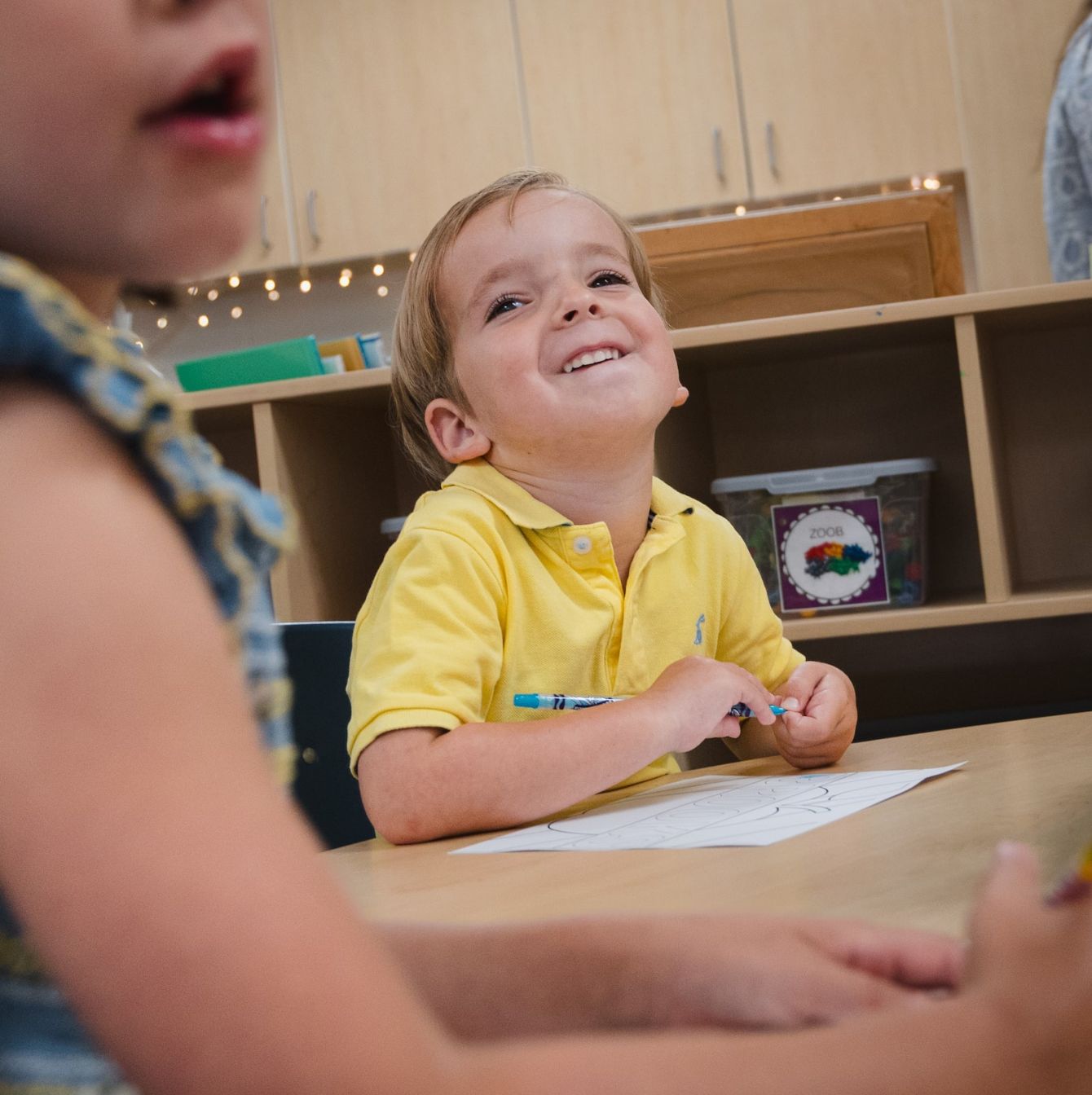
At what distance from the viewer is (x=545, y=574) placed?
1104 mm

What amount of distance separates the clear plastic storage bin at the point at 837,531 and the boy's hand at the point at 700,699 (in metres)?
0.64

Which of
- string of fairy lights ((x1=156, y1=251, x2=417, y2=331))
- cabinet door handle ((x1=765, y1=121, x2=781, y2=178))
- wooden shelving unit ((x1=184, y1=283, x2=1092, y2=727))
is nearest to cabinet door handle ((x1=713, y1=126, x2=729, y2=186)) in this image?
cabinet door handle ((x1=765, y1=121, x2=781, y2=178))

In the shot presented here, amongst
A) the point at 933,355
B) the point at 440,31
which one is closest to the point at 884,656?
the point at 933,355

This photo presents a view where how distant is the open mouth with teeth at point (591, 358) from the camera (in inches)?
45.5

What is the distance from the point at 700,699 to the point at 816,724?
0.34 ft

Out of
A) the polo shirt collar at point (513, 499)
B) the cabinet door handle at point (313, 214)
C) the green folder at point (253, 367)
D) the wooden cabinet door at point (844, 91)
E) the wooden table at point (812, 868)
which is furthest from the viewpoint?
the cabinet door handle at point (313, 214)

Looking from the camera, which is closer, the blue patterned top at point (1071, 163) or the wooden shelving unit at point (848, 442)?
the wooden shelving unit at point (848, 442)

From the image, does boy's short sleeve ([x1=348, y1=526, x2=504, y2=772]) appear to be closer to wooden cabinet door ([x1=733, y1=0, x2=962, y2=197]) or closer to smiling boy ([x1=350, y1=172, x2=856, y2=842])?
smiling boy ([x1=350, y1=172, x2=856, y2=842])

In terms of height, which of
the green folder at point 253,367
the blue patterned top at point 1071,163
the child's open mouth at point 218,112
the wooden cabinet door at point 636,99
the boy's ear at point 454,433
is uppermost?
the wooden cabinet door at point 636,99

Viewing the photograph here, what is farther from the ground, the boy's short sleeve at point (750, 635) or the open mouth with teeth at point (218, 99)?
the open mouth with teeth at point (218, 99)

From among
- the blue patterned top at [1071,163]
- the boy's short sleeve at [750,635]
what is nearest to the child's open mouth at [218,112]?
the boy's short sleeve at [750,635]

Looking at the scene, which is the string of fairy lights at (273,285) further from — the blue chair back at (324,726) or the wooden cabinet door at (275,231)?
the blue chair back at (324,726)

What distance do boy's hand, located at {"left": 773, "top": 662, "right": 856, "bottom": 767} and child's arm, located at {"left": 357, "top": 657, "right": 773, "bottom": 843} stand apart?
90 millimetres

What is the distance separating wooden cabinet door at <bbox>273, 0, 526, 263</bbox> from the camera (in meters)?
3.48
